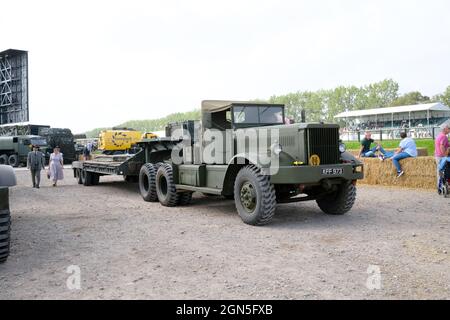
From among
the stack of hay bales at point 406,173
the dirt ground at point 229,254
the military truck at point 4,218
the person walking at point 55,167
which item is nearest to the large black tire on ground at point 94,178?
the person walking at point 55,167

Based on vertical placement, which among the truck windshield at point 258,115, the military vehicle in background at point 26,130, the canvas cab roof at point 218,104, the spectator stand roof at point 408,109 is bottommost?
the truck windshield at point 258,115

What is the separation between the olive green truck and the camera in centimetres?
662

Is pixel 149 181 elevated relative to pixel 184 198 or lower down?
elevated

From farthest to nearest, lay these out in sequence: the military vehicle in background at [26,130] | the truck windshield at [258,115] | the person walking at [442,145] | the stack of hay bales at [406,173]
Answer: the military vehicle in background at [26,130], the stack of hay bales at [406,173], the person walking at [442,145], the truck windshield at [258,115]

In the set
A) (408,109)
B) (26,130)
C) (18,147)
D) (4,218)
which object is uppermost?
(408,109)

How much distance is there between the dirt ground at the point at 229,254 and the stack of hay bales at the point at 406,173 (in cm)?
201

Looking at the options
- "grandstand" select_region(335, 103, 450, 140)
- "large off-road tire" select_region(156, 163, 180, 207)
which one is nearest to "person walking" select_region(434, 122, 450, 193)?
"large off-road tire" select_region(156, 163, 180, 207)

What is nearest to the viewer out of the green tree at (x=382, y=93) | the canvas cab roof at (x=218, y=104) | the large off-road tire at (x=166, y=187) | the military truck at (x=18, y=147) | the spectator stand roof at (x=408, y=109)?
the canvas cab roof at (x=218, y=104)

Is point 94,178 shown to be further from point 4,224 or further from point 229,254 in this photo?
point 229,254

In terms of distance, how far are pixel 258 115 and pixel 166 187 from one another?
2.85m

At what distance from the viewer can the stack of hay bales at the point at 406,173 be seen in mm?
10531

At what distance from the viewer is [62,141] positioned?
29422 mm

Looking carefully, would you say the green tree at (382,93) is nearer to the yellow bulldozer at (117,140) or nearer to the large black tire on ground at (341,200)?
the yellow bulldozer at (117,140)

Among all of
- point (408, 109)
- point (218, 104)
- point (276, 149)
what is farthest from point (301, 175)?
point (408, 109)
